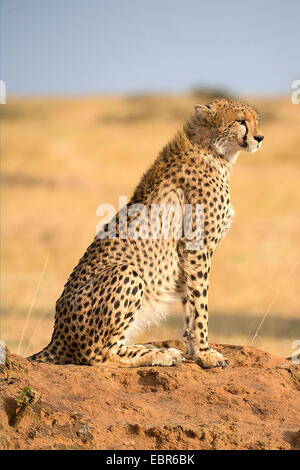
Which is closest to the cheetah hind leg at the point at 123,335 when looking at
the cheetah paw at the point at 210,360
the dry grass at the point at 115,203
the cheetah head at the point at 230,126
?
the cheetah paw at the point at 210,360

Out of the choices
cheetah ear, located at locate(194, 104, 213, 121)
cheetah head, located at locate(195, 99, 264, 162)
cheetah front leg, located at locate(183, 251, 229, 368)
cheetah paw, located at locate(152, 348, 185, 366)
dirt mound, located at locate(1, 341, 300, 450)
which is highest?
cheetah ear, located at locate(194, 104, 213, 121)

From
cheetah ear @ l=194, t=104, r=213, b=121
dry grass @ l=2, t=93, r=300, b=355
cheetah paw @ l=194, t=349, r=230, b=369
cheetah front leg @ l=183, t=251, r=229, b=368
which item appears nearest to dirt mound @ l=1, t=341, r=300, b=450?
cheetah paw @ l=194, t=349, r=230, b=369

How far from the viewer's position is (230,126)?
487 cm

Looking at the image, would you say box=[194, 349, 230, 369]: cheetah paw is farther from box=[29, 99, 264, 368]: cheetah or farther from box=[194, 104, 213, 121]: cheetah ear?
box=[194, 104, 213, 121]: cheetah ear

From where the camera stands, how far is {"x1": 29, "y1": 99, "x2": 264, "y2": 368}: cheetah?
4.32 metres

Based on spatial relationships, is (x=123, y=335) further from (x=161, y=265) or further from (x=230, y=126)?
(x=230, y=126)

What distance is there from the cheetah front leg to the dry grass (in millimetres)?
1326

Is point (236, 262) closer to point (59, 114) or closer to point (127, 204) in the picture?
point (127, 204)

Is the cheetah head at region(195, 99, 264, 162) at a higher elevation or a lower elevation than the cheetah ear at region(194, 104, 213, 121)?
lower

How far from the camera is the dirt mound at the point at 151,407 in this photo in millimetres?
3363

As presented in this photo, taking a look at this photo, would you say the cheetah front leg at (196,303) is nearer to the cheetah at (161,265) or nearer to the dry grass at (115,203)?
the cheetah at (161,265)

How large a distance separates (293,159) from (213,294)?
17.0 metres

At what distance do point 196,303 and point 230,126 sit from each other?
113 centimetres

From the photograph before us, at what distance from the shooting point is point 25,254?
1498cm
